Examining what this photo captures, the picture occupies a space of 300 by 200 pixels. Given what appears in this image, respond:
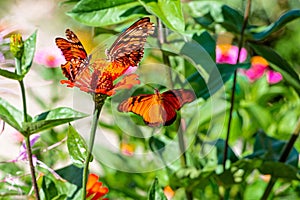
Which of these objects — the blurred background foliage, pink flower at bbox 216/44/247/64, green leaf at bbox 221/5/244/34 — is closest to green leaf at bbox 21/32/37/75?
the blurred background foliage

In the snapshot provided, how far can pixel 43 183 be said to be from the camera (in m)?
0.63

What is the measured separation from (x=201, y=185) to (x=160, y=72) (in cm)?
23

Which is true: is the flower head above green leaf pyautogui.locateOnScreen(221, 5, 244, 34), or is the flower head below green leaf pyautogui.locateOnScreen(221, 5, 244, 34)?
above

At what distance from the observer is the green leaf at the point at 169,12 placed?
0.59m

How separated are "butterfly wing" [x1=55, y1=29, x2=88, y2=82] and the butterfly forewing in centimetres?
2

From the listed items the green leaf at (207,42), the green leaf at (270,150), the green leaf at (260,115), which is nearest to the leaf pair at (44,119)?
the green leaf at (207,42)

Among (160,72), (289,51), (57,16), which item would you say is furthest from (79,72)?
(289,51)

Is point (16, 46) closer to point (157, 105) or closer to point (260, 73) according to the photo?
point (157, 105)

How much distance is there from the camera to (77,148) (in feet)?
1.60

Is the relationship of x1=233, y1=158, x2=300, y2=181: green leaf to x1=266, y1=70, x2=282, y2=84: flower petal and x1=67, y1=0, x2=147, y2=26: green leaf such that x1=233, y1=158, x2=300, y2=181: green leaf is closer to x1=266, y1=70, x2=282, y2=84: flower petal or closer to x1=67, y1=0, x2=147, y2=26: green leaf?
x1=67, y1=0, x2=147, y2=26: green leaf

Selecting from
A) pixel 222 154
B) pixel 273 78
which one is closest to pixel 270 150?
pixel 222 154

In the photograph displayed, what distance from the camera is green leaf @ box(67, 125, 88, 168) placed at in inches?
19.0

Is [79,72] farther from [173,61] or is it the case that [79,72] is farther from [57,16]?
[57,16]

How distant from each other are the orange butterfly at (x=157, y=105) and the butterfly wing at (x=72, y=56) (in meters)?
0.04
